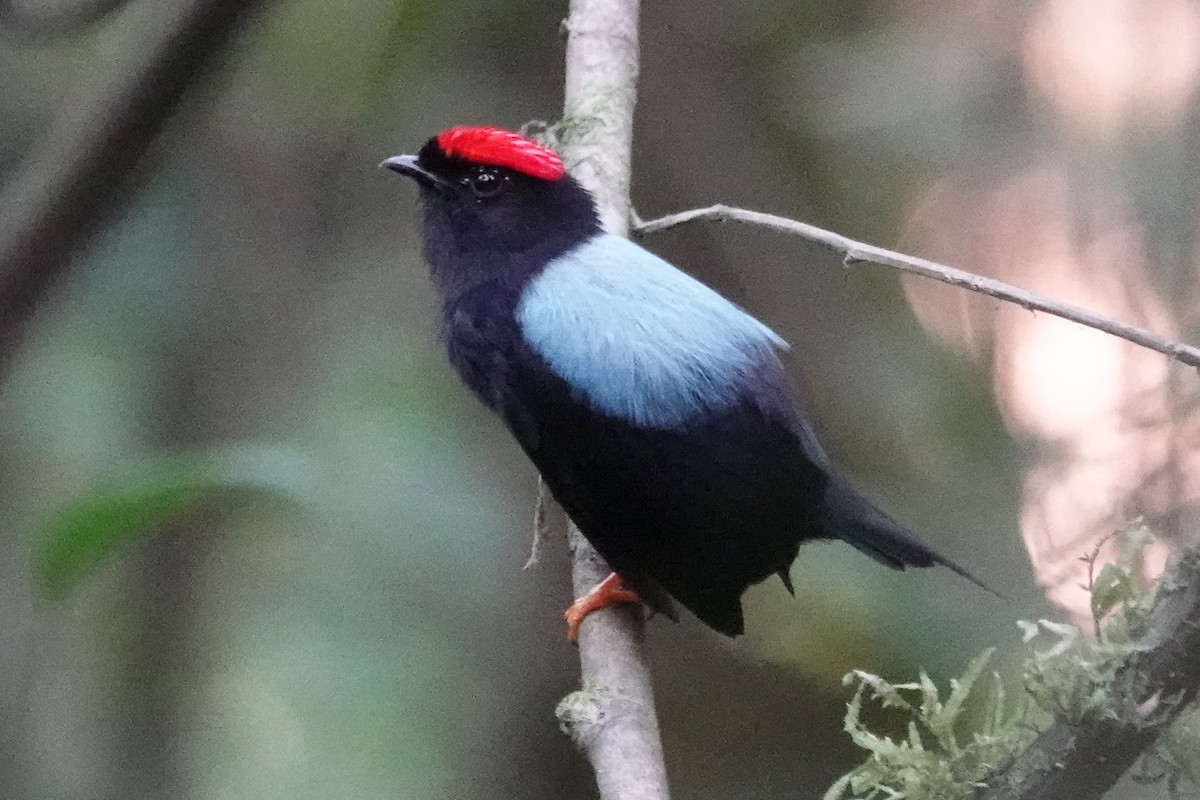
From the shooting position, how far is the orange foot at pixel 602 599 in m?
1.91

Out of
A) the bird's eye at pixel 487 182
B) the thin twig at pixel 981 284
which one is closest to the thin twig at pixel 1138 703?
the thin twig at pixel 981 284

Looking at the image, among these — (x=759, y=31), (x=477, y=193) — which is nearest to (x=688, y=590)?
(x=477, y=193)

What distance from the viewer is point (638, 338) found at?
181 cm

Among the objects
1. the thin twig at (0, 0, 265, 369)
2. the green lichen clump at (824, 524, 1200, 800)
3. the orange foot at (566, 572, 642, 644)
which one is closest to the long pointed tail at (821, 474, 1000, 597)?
the orange foot at (566, 572, 642, 644)

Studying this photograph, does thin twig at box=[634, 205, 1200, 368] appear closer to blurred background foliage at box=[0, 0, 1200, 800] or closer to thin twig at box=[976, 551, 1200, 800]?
thin twig at box=[976, 551, 1200, 800]

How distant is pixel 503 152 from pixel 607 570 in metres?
0.70

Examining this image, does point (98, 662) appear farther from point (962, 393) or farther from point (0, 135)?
point (962, 393)

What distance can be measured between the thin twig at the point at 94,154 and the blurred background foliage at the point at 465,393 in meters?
0.98

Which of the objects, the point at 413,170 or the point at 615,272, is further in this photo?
the point at 413,170

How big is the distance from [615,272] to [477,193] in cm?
30

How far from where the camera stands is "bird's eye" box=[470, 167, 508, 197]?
2031 mm

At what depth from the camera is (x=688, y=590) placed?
178 centimetres

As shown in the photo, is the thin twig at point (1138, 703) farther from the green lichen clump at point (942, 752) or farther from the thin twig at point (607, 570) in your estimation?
the thin twig at point (607, 570)

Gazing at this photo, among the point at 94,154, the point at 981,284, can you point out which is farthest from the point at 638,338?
the point at 94,154
